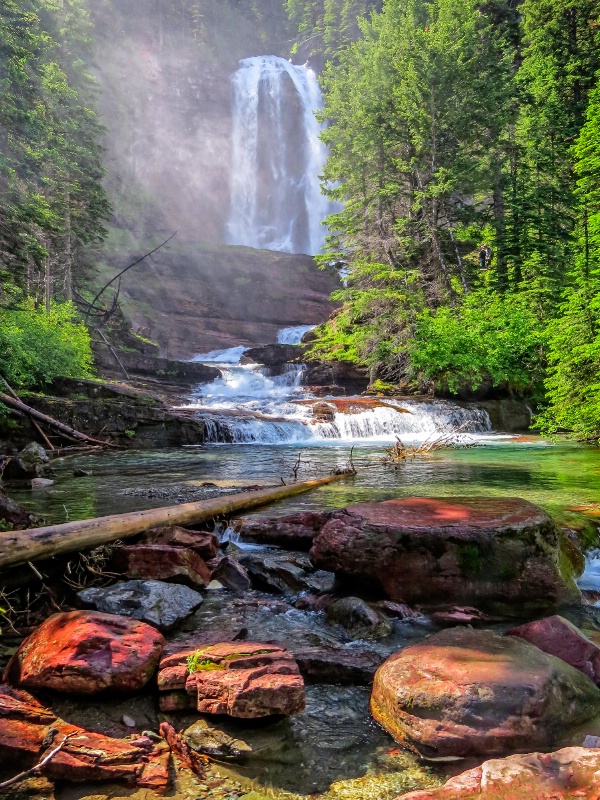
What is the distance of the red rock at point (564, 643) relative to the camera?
3123 millimetres

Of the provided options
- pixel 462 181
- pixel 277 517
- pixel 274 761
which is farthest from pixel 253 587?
pixel 462 181

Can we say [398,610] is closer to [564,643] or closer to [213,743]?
[564,643]

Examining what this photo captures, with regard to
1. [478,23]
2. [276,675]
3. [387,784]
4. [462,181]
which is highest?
[478,23]

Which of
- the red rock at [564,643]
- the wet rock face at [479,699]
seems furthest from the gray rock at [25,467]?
the red rock at [564,643]

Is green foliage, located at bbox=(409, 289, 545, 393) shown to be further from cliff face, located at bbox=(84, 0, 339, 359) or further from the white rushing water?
cliff face, located at bbox=(84, 0, 339, 359)

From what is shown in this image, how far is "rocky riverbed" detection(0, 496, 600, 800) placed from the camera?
234 cm

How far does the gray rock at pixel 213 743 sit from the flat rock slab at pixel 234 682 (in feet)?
0.31

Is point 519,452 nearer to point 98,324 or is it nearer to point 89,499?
point 89,499

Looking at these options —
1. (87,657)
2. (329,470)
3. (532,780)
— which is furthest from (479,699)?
(329,470)

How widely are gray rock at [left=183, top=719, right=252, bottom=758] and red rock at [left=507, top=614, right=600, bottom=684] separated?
1.90 metres

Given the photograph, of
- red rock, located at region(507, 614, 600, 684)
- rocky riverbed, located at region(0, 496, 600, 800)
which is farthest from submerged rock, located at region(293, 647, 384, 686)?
red rock, located at region(507, 614, 600, 684)

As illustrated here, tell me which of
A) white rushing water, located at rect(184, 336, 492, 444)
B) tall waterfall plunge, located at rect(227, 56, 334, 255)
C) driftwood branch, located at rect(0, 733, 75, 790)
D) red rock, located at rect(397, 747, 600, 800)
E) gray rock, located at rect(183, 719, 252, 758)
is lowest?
gray rock, located at rect(183, 719, 252, 758)

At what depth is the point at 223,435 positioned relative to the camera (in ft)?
54.9

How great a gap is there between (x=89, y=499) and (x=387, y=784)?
6639mm
